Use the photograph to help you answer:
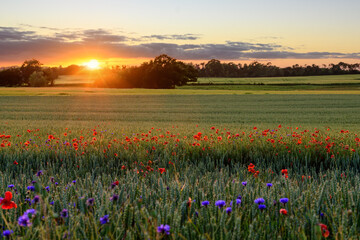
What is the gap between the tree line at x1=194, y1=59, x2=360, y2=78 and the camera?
332 ft

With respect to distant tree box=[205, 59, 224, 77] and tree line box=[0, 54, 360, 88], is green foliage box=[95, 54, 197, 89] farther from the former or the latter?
distant tree box=[205, 59, 224, 77]

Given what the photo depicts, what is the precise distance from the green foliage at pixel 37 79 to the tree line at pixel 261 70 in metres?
41.2

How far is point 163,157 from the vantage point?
23.0 feet

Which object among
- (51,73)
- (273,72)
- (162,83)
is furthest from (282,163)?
(273,72)

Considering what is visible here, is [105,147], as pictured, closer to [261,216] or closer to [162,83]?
[261,216]

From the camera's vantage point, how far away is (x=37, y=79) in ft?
262

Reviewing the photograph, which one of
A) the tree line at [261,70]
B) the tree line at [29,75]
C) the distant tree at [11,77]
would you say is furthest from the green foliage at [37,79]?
the tree line at [261,70]

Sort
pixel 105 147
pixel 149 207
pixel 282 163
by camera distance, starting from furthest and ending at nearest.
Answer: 1. pixel 105 147
2. pixel 282 163
3. pixel 149 207

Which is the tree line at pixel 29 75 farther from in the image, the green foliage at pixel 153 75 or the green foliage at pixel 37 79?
the green foliage at pixel 153 75

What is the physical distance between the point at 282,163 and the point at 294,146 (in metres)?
0.84

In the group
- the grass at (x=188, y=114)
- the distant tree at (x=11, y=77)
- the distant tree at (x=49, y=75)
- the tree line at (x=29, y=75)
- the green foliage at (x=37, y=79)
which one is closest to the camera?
the grass at (x=188, y=114)

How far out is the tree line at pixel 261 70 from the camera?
332 feet

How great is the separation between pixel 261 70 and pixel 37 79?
63954 millimetres

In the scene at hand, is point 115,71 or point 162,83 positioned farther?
point 115,71
